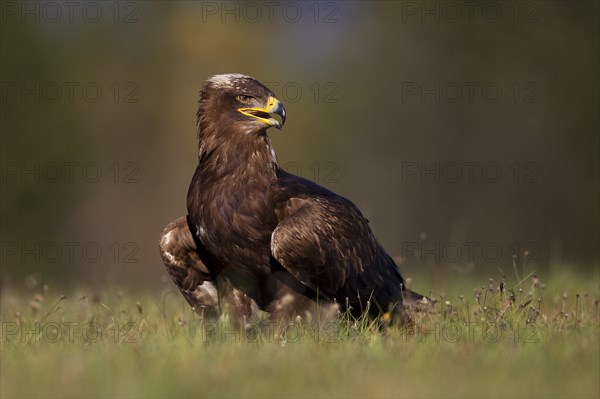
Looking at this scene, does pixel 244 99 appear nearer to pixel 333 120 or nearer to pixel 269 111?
pixel 269 111

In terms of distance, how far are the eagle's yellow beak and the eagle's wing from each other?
0.66m

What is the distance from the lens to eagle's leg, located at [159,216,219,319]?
8047mm

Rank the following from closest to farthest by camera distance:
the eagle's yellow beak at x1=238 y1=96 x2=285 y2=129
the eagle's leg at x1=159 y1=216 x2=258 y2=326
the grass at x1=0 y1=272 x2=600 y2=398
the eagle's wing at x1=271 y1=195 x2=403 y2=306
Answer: the grass at x1=0 y1=272 x2=600 y2=398 < the eagle's wing at x1=271 y1=195 x2=403 y2=306 < the eagle's yellow beak at x1=238 y1=96 x2=285 y2=129 < the eagle's leg at x1=159 y1=216 x2=258 y2=326

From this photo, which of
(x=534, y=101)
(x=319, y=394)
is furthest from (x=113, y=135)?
(x=319, y=394)

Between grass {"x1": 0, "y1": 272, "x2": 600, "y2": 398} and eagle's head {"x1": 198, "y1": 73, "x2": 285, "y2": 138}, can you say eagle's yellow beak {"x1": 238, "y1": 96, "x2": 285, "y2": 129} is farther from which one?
grass {"x1": 0, "y1": 272, "x2": 600, "y2": 398}

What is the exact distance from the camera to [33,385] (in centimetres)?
541

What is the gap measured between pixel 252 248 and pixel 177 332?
87 centimetres

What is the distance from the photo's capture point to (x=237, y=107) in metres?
7.85

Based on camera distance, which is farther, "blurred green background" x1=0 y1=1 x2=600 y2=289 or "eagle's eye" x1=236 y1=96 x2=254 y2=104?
"blurred green background" x1=0 y1=1 x2=600 y2=289

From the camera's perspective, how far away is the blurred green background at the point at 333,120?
939 inches

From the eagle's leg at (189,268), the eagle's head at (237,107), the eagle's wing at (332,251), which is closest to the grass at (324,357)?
the eagle's leg at (189,268)

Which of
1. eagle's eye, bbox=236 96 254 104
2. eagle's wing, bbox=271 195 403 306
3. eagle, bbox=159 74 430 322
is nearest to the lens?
eagle's wing, bbox=271 195 403 306

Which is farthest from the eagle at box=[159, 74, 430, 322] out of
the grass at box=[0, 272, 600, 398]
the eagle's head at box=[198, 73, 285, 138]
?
the grass at box=[0, 272, 600, 398]

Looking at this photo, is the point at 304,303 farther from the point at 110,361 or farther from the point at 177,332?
the point at 110,361
